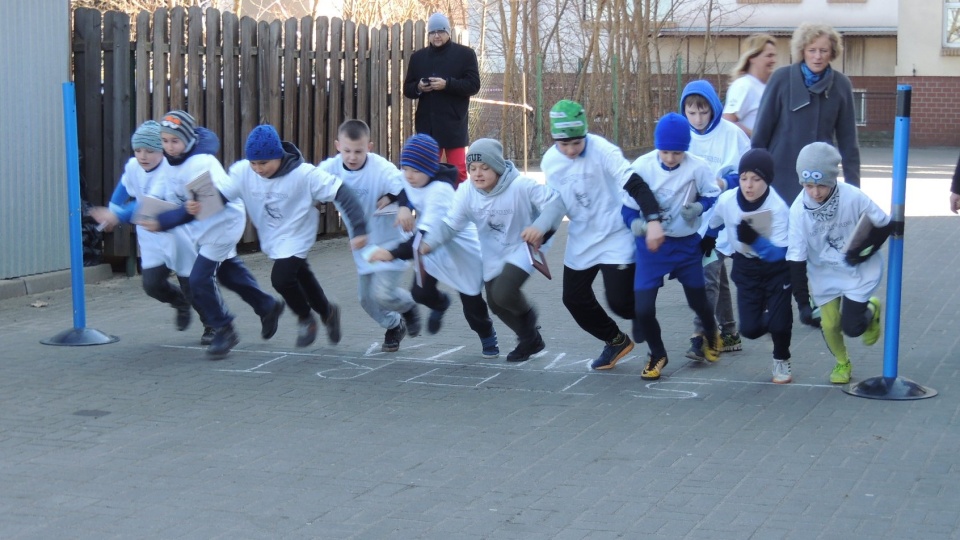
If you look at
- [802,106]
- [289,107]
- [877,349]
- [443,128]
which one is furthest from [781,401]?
[289,107]

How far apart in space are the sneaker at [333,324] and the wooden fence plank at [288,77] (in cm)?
518

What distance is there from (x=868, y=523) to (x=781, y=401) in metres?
2.00

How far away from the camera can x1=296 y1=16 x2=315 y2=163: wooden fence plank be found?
1338cm

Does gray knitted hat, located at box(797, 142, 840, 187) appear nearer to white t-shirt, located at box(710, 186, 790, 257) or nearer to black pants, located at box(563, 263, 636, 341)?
white t-shirt, located at box(710, 186, 790, 257)

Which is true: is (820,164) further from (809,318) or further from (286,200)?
(286,200)

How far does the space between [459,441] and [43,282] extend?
5801 millimetres

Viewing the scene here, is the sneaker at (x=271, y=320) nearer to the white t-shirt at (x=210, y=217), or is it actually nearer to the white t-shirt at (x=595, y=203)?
the white t-shirt at (x=210, y=217)

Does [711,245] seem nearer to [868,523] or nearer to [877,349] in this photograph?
[877,349]

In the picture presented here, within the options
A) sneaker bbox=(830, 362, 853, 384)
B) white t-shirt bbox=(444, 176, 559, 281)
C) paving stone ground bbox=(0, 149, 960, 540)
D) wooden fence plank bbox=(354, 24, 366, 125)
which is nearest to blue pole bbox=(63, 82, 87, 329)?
paving stone ground bbox=(0, 149, 960, 540)

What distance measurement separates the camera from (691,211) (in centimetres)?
699

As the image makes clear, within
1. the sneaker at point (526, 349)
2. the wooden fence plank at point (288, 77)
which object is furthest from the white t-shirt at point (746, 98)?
the wooden fence plank at point (288, 77)

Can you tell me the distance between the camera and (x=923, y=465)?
5.54m

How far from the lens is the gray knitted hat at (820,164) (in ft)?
21.9

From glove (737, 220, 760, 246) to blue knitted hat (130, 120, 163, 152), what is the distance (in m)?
3.59
